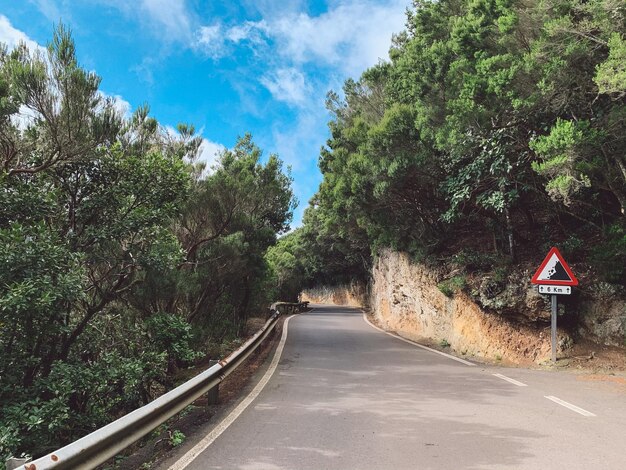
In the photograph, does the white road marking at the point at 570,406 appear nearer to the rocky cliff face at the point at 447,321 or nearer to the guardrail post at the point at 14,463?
the rocky cliff face at the point at 447,321

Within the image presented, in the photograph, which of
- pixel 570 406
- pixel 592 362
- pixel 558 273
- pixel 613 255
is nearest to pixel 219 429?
pixel 570 406

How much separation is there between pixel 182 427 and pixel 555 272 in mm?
8460

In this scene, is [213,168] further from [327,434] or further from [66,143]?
[327,434]

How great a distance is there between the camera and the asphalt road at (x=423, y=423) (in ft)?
15.3

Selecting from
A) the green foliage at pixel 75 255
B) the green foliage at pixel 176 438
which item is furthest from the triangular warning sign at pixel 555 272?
the green foliage at pixel 176 438

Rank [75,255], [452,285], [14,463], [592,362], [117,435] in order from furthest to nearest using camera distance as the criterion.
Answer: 1. [452,285]
2. [592,362]
3. [75,255]
4. [117,435]
5. [14,463]

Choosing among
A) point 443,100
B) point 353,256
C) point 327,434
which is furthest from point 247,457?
point 353,256

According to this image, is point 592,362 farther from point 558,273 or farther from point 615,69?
point 615,69

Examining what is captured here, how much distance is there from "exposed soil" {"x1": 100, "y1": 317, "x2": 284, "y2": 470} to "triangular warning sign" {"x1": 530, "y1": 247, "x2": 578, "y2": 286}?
665 cm

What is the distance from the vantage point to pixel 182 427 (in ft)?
19.2

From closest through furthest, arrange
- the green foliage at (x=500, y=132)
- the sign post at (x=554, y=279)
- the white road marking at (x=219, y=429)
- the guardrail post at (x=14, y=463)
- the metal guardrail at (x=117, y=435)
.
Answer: the guardrail post at (x=14, y=463), the metal guardrail at (x=117, y=435), the white road marking at (x=219, y=429), the green foliage at (x=500, y=132), the sign post at (x=554, y=279)

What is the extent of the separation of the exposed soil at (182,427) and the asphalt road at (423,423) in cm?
45

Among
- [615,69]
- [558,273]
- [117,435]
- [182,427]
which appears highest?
[615,69]

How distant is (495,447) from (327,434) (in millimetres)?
1843
